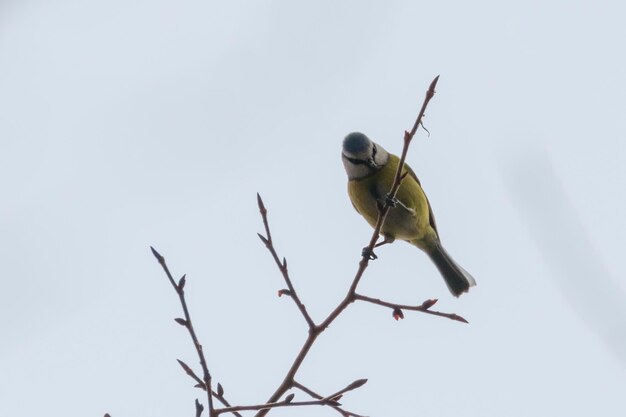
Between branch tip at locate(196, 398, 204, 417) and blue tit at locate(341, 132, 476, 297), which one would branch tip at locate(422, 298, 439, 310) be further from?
blue tit at locate(341, 132, 476, 297)

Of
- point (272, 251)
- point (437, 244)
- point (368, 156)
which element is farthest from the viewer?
point (437, 244)

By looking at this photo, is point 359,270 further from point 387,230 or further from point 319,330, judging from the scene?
point 387,230

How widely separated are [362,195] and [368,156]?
0.29 metres

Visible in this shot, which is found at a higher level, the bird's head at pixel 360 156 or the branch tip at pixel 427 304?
the bird's head at pixel 360 156

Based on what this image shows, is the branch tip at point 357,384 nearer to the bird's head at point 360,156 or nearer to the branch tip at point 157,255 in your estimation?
the branch tip at point 157,255

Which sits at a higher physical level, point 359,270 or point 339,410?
point 359,270

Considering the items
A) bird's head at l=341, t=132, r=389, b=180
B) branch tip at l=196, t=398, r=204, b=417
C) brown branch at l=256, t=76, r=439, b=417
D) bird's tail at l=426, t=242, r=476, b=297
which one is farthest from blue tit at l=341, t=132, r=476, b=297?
branch tip at l=196, t=398, r=204, b=417

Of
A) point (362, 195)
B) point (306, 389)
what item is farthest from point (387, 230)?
point (306, 389)

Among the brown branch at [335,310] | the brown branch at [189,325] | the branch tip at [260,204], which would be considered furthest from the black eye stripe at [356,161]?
the brown branch at [189,325]

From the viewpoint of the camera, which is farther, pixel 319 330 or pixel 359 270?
pixel 359 270

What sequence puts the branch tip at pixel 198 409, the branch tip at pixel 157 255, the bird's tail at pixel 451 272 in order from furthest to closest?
the bird's tail at pixel 451 272 → the branch tip at pixel 157 255 → the branch tip at pixel 198 409

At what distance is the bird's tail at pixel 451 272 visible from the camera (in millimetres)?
6898

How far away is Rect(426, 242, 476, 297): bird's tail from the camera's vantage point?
6.90 metres

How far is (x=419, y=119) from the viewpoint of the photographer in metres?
3.03
